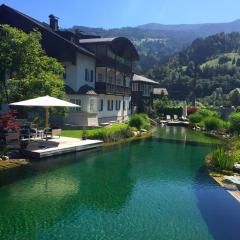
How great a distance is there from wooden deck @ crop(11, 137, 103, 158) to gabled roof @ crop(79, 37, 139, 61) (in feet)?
62.0

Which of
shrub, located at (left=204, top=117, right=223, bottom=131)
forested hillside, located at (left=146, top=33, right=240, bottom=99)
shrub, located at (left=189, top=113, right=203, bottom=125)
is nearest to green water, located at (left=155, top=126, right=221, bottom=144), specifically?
shrub, located at (left=204, top=117, right=223, bottom=131)

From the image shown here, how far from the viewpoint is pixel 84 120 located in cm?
3544

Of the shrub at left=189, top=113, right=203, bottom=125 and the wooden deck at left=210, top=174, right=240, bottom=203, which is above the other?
the shrub at left=189, top=113, right=203, bottom=125

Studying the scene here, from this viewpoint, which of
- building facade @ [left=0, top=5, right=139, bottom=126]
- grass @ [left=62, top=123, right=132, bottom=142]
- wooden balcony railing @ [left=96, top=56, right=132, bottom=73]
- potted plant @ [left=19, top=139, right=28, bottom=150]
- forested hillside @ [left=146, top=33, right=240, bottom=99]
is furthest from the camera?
forested hillside @ [left=146, top=33, right=240, bottom=99]

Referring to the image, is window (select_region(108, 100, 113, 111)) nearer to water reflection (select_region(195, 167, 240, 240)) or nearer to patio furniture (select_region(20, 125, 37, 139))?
patio furniture (select_region(20, 125, 37, 139))

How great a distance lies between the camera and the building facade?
37.0m

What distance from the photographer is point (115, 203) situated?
45.8 feet

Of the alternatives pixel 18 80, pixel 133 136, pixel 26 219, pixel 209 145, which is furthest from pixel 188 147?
pixel 26 219

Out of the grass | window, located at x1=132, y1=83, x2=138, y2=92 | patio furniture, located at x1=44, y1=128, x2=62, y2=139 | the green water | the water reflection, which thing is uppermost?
window, located at x1=132, y1=83, x2=138, y2=92

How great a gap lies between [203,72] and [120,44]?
311ft

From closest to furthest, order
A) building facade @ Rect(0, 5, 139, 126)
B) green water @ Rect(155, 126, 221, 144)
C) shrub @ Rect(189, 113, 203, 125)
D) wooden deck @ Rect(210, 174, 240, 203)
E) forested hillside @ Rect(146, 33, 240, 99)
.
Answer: wooden deck @ Rect(210, 174, 240, 203)
green water @ Rect(155, 126, 221, 144)
building facade @ Rect(0, 5, 139, 126)
shrub @ Rect(189, 113, 203, 125)
forested hillside @ Rect(146, 33, 240, 99)

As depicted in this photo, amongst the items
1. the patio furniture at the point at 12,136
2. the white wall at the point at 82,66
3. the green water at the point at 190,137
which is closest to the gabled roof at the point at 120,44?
the white wall at the point at 82,66

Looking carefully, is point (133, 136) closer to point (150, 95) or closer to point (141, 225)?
point (141, 225)

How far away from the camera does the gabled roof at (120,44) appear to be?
42.1 m
